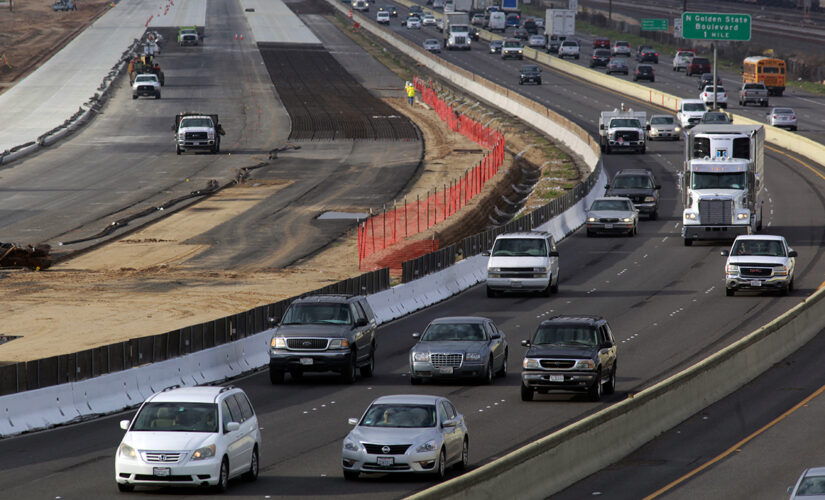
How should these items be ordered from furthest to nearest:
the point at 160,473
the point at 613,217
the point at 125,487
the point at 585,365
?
1. the point at 613,217
2. the point at 585,365
3. the point at 125,487
4. the point at 160,473

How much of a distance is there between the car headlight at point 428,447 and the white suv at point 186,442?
2.45 meters

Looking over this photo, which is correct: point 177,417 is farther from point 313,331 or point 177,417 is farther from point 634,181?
point 634,181

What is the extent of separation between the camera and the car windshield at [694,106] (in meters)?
85.6

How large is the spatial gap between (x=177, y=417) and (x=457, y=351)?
987cm

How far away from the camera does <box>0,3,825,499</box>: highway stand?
19641 mm

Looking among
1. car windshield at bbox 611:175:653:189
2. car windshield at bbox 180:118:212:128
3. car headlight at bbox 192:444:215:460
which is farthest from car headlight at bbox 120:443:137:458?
car windshield at bbox 180:118:212:128

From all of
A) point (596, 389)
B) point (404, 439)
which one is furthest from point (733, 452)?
point (404, 439)

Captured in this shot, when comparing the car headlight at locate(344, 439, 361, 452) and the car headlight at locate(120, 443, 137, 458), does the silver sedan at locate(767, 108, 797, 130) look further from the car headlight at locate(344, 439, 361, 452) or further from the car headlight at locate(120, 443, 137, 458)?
the car headlight at locate(120, 443, 137, 458)

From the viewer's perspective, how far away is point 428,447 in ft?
61.0

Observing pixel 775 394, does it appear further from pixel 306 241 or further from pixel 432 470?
pixel 306 241

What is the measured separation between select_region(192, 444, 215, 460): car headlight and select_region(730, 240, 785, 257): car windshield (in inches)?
1003

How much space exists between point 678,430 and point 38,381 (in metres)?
11.7

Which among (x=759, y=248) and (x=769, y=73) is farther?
(x=769, y=73)

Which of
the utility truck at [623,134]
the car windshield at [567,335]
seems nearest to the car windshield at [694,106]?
the utility truck at [623,134]
